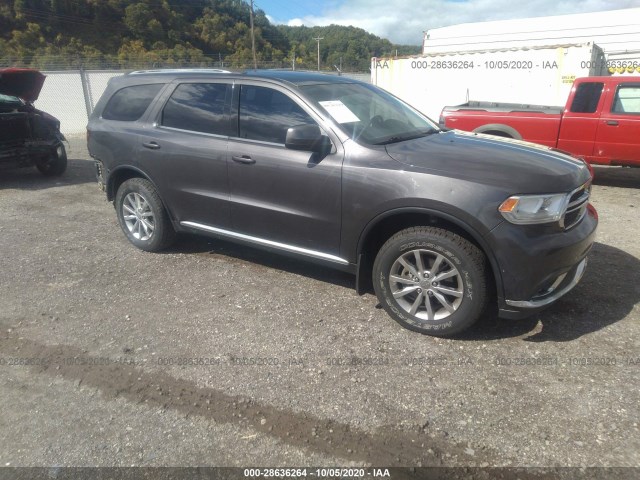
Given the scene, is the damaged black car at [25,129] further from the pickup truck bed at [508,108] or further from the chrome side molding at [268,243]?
the pickup truck bed at [508,108]

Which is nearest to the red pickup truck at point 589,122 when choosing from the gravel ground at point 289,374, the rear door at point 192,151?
the gravel ground at point 289,374

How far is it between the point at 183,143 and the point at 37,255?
7.24 feet

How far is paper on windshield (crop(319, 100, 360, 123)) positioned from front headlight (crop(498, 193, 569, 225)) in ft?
4.51

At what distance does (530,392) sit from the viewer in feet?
9.26

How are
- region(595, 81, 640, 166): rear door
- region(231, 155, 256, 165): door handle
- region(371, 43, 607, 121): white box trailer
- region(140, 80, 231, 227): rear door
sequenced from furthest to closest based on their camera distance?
1. region(371, 43, 607, 121): white box trailer
2. region(595, 81, 640, 166): rear door
3. region(140, 80, 231, 227): rear door
4. region(231, 155, 256, 165): door handle

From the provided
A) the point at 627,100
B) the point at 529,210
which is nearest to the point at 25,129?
the point at 529,210

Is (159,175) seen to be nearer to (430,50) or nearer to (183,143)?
(183,143)

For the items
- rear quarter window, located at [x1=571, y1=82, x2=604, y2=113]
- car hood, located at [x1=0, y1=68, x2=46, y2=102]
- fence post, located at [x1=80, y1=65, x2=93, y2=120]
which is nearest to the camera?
rear quarter window, located at [x1=571, y1=82, x2=604, y2=113]

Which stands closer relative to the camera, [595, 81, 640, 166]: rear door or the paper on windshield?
the paper on windshield

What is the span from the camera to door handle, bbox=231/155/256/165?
396cm

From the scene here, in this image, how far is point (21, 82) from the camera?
8750 mm

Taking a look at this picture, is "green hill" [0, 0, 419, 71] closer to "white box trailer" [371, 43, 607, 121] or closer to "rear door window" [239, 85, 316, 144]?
"white box trailer" [371, 43, 607, 121]

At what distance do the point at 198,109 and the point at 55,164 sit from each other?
247 inches

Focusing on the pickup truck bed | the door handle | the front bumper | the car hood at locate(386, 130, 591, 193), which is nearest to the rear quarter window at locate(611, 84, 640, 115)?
the pickup truck bed
